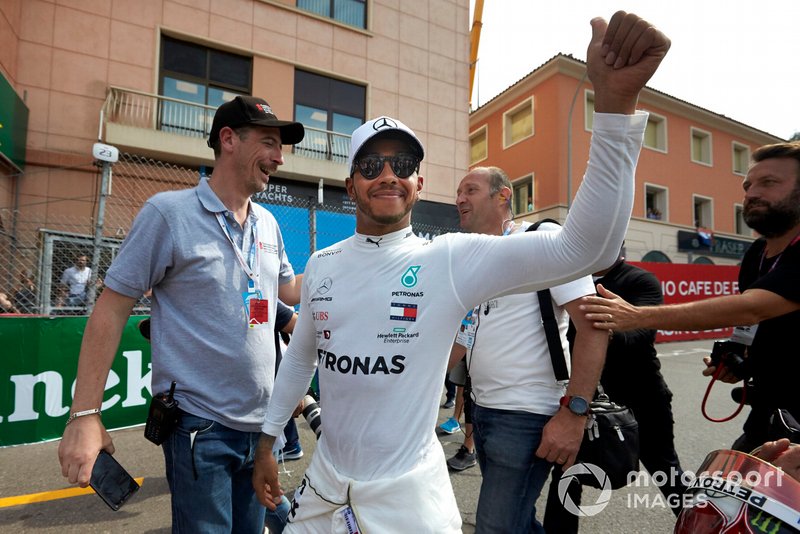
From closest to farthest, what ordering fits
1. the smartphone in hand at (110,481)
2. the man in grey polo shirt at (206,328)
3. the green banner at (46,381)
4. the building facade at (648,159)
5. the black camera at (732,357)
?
the smartphone in hand at (110,481)
the man in grey polo shirt at (206,328)
the black camera at (732,357)
the green banner at (46,381)
the building facade at (648,159)

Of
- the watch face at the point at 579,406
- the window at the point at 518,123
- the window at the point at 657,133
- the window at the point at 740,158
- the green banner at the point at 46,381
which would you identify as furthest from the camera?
the window at the point at 740,158

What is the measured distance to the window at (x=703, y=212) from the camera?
22719mm

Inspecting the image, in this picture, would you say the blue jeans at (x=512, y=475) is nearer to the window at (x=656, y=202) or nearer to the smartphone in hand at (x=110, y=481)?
the smartphone in hand at (x=110, y=481)

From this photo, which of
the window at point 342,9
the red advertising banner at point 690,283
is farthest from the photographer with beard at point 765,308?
the window at point 342,9

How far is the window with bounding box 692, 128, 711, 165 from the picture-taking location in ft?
74.6

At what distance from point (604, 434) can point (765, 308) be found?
2.95 ft

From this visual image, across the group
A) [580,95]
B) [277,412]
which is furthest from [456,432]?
[580,95]

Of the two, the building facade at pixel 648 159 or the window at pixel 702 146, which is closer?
the building facade at pixel 648 159

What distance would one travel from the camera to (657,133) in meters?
21.4

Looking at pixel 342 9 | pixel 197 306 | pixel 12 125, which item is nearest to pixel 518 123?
pixel 342 9

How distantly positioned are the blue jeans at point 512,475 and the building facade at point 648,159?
16791 millimetres

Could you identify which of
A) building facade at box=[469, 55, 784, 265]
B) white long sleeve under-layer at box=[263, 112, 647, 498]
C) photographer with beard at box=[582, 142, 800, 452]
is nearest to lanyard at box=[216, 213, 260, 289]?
white long sleeve under-layer at box=[263, 112, 647, 498]

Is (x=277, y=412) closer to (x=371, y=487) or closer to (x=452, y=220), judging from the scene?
(x=371, y=487)

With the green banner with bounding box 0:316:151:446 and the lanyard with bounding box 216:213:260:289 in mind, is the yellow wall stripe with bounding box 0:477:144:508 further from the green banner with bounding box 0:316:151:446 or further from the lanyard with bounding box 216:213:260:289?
the lanyard with bounding box 216:213:260:289
